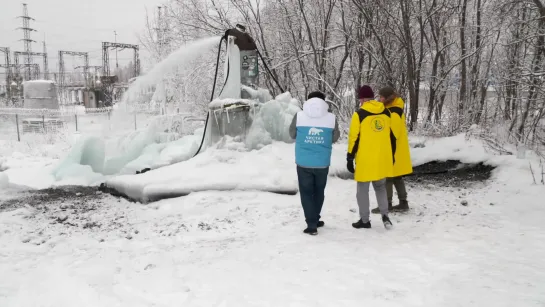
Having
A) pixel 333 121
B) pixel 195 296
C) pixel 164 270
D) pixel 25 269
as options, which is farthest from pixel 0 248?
pixel 333 121

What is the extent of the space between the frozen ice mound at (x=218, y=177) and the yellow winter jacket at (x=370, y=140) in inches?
78.6

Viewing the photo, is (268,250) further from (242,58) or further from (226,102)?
(242,58)

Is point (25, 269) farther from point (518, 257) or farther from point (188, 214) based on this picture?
point (518, 257)

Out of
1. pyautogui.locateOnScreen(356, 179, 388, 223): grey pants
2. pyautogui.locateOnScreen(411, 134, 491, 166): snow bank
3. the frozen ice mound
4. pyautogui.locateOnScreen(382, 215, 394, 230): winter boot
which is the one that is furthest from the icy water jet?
pyautogui.locateOnScreen(382, 215, 394, 230): winter boot

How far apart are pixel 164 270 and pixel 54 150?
13.9m

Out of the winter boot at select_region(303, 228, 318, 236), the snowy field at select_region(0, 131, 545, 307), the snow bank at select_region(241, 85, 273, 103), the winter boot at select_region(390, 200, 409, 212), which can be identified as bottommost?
the snowy field at select_region(0, 131, 545, 307)

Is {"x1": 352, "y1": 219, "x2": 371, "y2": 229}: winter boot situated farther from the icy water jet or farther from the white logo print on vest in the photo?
the icy water jet

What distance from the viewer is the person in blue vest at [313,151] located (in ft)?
16.0

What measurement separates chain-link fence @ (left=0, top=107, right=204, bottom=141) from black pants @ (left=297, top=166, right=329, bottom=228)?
249 inches

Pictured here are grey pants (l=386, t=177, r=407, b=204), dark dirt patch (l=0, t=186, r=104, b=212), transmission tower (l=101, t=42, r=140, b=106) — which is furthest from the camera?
transmission tower (l=101, t=42, r=140, b=106)

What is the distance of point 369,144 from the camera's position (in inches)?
193

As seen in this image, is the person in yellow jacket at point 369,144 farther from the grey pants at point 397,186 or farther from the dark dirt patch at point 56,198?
the dark dirt patch at point 56,198

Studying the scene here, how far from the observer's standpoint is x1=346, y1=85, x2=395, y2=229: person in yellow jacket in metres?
4.89

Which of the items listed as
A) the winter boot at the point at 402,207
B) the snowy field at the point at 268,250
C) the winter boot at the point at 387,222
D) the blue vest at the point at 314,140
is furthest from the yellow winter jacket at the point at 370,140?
the winter boot at the point at 402,207
